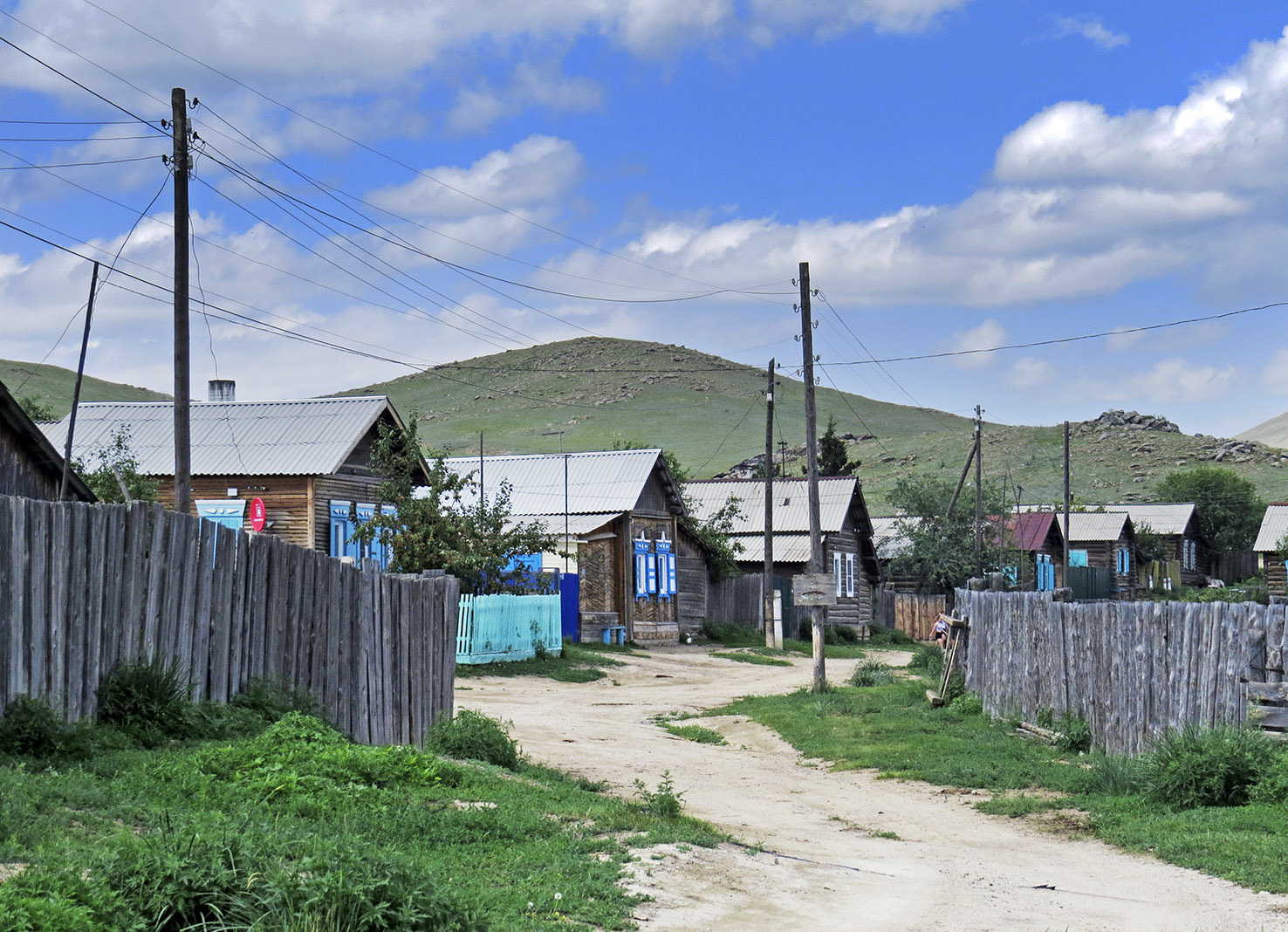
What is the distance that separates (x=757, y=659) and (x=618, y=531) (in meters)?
6.11

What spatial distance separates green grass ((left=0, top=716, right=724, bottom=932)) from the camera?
4910mm

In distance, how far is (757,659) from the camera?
110 ft

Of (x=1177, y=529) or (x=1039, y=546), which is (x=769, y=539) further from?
(x=1177, y=529)

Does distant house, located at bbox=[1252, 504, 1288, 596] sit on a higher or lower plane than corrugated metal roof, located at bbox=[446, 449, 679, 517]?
lower

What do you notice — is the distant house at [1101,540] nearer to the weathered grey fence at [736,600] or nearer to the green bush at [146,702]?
the weathered grey fence at [736,600]

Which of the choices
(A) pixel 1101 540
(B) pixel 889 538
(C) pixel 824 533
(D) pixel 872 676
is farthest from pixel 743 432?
(D) pixel 872 676

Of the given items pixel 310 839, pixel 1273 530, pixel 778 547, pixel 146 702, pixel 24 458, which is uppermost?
pixel 24 458

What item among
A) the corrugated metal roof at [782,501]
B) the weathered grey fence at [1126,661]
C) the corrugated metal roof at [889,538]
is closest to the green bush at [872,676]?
the weathered grey fence at [1126,661]

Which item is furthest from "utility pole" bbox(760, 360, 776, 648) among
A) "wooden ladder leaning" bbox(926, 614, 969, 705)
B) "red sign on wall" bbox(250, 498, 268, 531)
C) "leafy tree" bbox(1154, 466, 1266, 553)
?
"leafy tree" bbox(1154, 466, 1266, 553)

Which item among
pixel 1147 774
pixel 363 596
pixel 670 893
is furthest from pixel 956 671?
pixel 670 893

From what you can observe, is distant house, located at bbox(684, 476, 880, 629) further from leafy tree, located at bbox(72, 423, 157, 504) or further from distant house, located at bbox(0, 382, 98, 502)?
distant house, located at bbox(0, 382, 98, 502)

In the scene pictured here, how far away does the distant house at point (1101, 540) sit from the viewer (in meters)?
Result: 66.9

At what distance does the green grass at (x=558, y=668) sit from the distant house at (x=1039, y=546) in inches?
1067

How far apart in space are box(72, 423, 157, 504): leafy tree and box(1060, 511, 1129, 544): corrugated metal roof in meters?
47.9
